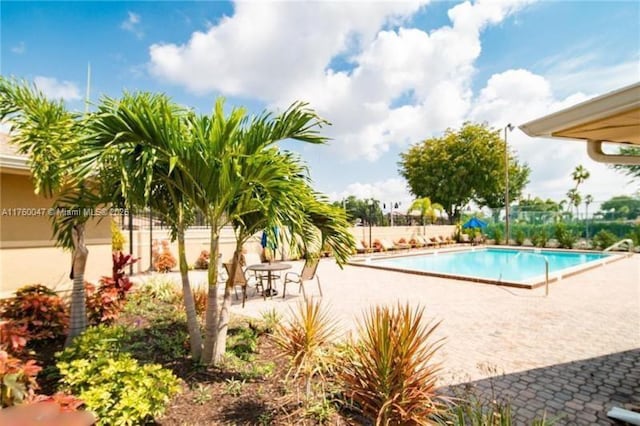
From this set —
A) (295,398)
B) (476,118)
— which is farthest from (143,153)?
(476,118)

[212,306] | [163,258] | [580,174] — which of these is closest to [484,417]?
[212,306]

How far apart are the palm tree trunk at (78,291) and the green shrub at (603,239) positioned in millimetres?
27128

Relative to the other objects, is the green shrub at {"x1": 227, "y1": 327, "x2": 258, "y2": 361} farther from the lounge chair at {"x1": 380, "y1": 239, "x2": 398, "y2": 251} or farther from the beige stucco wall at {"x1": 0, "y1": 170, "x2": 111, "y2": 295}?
the lounge chair at {"x1": 380, "y1": 239, "x2": 398, "y2": 251}

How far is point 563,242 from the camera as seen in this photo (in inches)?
895

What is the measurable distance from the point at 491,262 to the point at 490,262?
0.17 ft

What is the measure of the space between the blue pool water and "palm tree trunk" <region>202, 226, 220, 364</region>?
11.8 meters

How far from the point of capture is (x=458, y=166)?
113 ft

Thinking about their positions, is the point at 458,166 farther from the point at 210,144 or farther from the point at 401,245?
the point at 210,144

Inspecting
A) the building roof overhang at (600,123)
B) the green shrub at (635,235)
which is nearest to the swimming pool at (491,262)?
the green shrub at (635,235)

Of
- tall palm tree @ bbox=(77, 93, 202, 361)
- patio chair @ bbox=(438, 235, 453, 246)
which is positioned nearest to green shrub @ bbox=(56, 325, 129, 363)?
tall palm tree @ bbox=(77, 93, 202, 361)

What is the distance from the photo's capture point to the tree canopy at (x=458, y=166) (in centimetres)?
3347

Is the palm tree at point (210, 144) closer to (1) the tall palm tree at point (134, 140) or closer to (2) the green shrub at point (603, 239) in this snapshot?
(1) the tall palm tree at point (134, 140)

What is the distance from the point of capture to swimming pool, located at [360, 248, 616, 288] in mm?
14898

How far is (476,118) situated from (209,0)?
115ft
